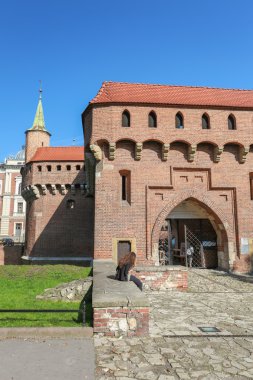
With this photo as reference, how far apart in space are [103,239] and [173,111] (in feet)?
22.4

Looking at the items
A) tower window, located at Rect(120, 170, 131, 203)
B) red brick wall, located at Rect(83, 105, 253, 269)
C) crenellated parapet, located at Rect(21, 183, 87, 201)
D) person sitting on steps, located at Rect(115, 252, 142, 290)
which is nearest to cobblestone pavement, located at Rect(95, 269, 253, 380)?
person sitting on steps, located at Rect(115, 252, 142, 290)

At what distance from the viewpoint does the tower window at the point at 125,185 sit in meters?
14.9

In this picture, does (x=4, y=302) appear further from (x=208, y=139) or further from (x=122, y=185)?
(x=208, y=139)

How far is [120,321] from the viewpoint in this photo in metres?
5.51

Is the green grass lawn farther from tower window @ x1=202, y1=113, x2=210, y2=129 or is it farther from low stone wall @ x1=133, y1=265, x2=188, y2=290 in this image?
tower window @ x1=202, y1=113, x2=210, y2=129

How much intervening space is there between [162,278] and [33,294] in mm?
4156

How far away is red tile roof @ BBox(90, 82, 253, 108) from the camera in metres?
15.4

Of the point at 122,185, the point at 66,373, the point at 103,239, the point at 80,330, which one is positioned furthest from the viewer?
the point at 122,185

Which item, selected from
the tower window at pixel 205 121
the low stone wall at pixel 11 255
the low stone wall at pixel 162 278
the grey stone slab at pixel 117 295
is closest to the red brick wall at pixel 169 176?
the tower window at pixel 205 121

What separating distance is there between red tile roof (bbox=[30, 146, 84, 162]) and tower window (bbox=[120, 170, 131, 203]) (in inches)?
394

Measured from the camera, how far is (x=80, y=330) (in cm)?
535

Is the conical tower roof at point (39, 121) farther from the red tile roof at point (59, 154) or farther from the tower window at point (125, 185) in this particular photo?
the tower window at point (125, 185)

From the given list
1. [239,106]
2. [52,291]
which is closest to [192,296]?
[52,291]

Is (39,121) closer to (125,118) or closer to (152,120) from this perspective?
(125,118)
